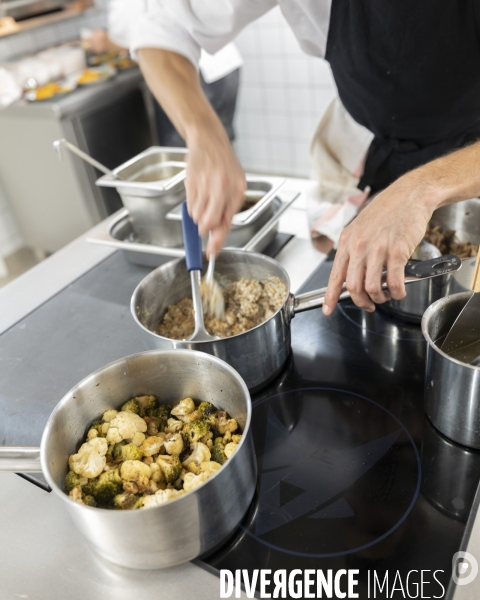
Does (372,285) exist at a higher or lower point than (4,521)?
higher

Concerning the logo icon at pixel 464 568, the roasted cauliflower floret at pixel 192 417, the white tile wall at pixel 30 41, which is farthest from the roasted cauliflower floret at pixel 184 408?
the white tile wall at pixel 30 41

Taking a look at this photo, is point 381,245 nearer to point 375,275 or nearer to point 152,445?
point 375,275

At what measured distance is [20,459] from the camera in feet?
1.82

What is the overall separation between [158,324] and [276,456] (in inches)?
13.2

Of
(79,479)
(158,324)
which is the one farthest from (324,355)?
(79,479)

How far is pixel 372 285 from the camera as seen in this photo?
699 millimetres

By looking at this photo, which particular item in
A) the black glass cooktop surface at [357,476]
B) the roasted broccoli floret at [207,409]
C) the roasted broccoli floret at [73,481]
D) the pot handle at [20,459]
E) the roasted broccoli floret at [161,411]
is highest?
the pot handle at [20,459]

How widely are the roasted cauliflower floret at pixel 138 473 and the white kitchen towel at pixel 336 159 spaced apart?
0.74m

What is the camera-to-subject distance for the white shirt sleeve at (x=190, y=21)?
3.44ft

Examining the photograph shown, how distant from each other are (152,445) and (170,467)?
4 centimetres

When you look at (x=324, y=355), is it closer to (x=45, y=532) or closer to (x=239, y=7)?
(x=45, y=532)

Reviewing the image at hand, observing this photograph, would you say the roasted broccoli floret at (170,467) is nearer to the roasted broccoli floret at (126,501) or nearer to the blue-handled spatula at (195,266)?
the roasted broccoli floret at (126,501)

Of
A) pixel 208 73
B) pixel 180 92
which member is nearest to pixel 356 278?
pixel 180 92

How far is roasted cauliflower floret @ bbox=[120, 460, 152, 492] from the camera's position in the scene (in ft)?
1.86
